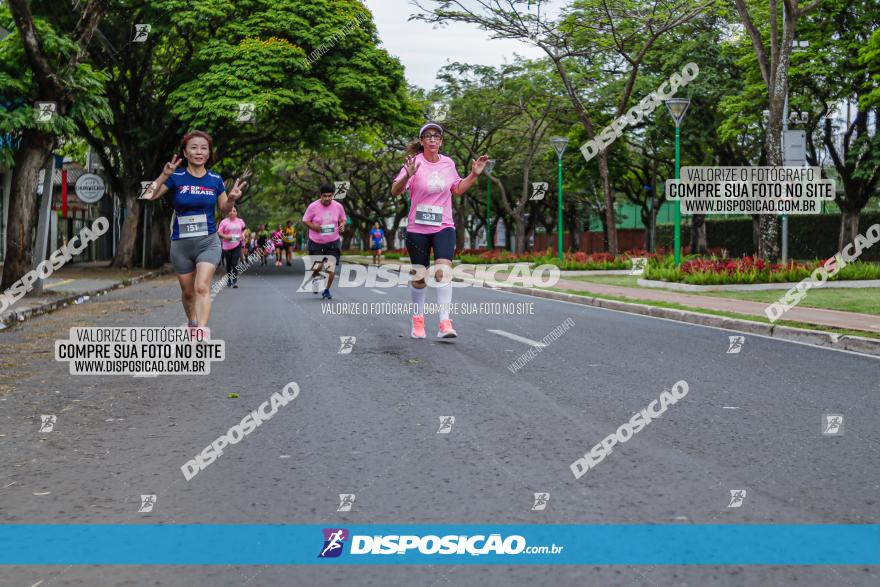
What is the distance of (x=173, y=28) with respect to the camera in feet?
95.7

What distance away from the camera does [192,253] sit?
870cm

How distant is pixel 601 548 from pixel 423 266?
6563 mm

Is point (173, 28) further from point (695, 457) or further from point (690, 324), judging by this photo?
point (695, 457)

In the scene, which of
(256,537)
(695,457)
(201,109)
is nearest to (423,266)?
(695,457)

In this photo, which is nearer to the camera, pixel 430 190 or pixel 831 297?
pixel 430 190

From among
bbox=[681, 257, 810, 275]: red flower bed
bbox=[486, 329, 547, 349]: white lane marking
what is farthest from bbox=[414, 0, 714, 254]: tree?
bbox=[486, 329, 547, 349]: white lane marking

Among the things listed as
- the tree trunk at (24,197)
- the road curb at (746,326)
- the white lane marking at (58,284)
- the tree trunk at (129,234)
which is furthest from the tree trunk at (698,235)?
the tree trunk at (24,197)

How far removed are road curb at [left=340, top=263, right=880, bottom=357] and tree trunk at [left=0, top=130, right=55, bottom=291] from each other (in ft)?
33.0

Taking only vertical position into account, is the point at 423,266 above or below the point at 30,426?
above

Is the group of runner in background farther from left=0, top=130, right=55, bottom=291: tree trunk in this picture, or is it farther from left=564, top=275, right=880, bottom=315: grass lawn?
left=0, top=130, right=55, bottom=291: tree trunk

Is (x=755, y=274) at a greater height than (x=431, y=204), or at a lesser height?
lesser

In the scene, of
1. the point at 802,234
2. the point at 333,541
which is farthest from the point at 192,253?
the point at 802,234

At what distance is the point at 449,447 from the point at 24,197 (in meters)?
13.8

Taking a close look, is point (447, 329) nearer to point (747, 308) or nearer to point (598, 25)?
point (747, 308)
